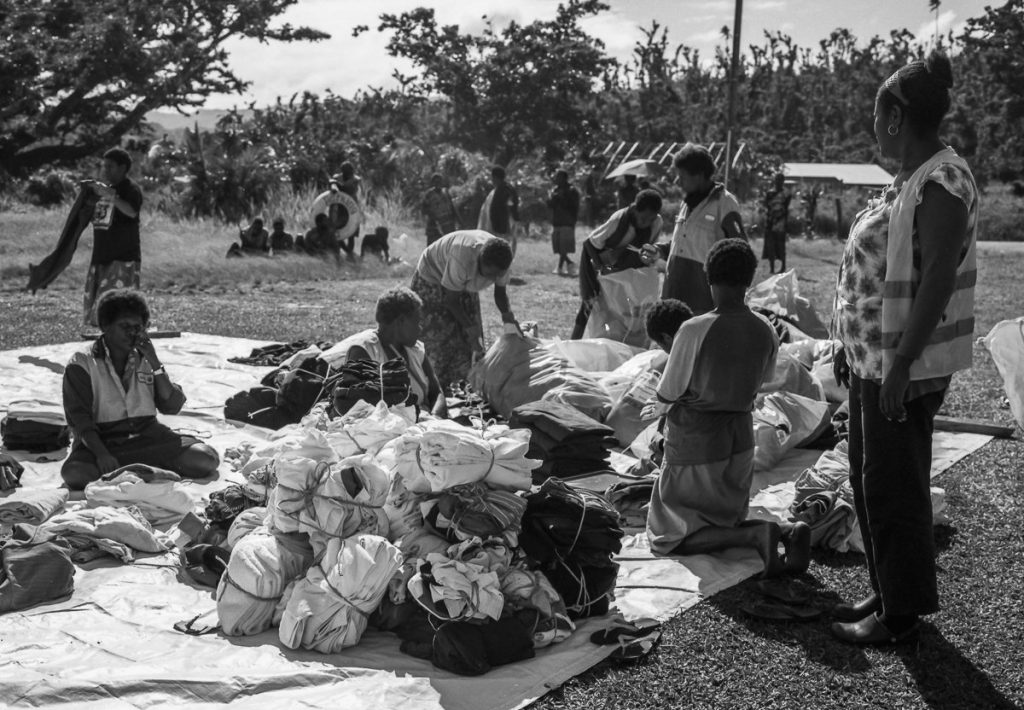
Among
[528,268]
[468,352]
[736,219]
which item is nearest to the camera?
[736,219]

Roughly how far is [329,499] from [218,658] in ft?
2.11

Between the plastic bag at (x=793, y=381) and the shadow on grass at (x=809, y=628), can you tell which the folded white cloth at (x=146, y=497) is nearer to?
the shadow on grass at (x=809, y=628)

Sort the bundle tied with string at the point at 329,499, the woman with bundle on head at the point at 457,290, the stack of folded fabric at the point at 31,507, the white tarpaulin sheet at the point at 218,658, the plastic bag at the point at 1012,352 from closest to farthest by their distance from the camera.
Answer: the white tarpaulin sheet at the point at 218,658
the bundle tied with string at the point at 329,499
the stack of folded fabric at the point at 31,507
the plastic bag at the point at 1012,352
the woman with bundle on head at the point at 457,290

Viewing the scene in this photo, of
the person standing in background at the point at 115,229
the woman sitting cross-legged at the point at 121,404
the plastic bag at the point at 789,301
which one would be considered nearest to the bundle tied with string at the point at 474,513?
the woman sitting cross-legged at the point at 121,404

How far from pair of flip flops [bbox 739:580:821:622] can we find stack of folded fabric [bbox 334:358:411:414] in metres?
2.20

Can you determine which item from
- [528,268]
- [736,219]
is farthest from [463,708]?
[528,268]

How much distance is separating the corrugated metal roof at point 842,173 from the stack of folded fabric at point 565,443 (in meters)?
28.1

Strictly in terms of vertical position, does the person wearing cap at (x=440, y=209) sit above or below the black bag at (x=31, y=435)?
above

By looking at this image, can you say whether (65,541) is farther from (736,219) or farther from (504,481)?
(736,219)

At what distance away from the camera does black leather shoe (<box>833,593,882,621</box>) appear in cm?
380

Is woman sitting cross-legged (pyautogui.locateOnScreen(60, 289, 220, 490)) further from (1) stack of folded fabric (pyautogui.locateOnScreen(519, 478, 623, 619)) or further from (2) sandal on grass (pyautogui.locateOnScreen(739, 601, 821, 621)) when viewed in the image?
(2) sandal on grass (pyautogui.locateOnScreen(739, 601, 821, 621))

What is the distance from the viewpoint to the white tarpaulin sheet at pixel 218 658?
321 cm

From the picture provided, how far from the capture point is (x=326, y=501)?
3.75 metres

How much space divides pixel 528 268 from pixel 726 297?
1314cm
